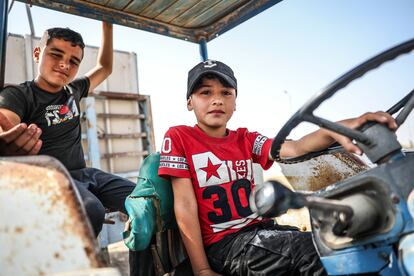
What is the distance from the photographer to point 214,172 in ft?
5.05

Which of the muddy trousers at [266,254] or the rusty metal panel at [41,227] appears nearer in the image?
the rusty metal panel at [41,227]

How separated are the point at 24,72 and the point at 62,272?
4.72m

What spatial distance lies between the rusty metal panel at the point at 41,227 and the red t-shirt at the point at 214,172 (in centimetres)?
75

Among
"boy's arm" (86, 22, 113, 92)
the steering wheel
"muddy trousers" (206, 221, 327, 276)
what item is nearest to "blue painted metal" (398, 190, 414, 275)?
the steering wheel

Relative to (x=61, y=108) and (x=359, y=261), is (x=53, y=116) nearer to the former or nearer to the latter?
(x=61, y=108)

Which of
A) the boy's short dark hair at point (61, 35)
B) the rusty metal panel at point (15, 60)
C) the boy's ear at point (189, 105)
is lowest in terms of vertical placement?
the boy's ear at point (189, 105)

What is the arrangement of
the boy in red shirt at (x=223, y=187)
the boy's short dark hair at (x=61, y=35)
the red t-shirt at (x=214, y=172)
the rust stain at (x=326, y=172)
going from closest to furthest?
the boy in red shirt at (x=223, y=187)
the red t-shirt at (x=214, y=172)
the boy's short dark hair at (x=61, y=35)
the rust stain at (x=326, y=172)

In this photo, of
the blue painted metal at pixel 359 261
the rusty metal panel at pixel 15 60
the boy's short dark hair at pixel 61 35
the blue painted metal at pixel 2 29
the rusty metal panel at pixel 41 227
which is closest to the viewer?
the rusty metal panel at pixel 41 227

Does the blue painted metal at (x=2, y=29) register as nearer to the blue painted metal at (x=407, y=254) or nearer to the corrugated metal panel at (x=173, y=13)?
the corrugated metal panel at (x=173, y=13)

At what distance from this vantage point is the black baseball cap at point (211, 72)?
1.62 metres

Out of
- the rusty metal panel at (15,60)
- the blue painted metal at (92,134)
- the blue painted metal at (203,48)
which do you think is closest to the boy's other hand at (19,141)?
the blue painted metal at (203,48)

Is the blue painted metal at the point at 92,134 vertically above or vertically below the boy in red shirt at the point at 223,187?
above

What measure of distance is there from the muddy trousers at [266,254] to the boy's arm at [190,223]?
6 cm

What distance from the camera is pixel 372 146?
0.83 meters
